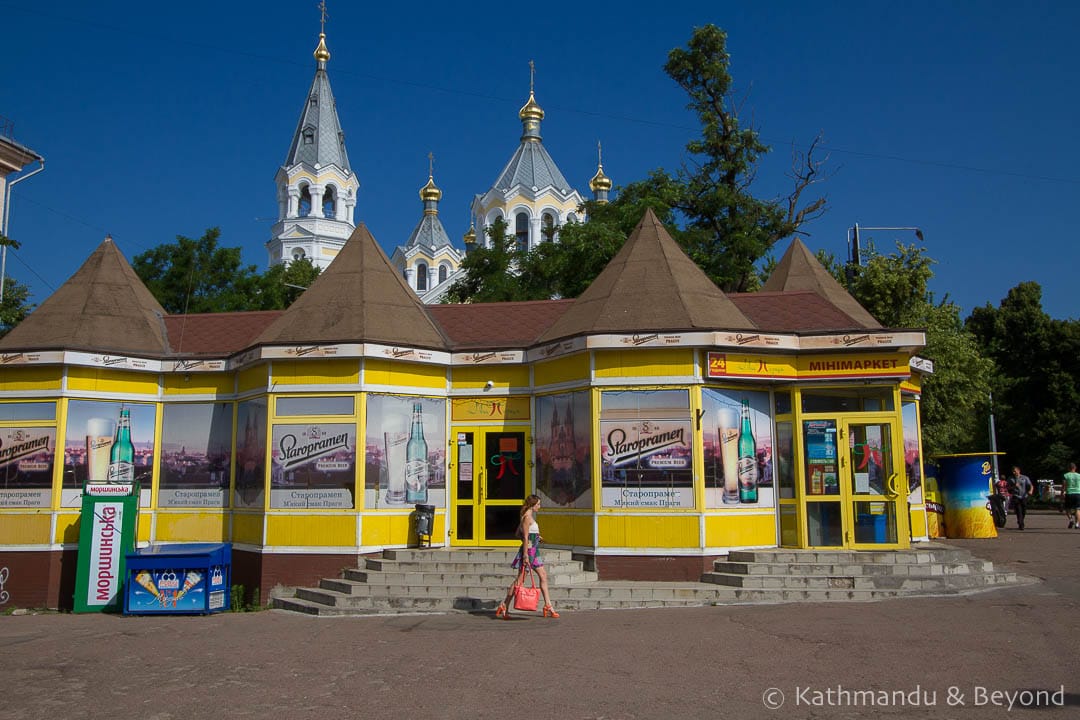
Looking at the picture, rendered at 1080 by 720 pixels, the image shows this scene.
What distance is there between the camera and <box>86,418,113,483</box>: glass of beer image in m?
16.1

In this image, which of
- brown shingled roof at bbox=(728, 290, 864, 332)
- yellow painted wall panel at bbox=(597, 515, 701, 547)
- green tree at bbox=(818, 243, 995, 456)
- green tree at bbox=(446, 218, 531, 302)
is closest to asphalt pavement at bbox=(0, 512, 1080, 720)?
yellow painted wall panel at bbox=(597, 515, 701, 547)

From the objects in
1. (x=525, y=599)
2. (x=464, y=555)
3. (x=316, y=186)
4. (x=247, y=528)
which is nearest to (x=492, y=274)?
(x=247, y=528)

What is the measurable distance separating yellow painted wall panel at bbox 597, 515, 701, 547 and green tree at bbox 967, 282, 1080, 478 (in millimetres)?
39144

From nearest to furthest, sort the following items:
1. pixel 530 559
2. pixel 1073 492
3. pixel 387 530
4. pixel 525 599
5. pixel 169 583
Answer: pixel 525 599 → pixel 530 559 → pixel 169 583 → pixel 387 530 → pixel 1073 492

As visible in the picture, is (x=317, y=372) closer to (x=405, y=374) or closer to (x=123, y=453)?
(x=405, y=374)

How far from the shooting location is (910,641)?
962 centimetres

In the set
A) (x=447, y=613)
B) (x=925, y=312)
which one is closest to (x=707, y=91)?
(x=925, y=312)

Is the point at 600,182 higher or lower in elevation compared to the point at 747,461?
higher

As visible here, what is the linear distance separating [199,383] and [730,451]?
10.1 meters

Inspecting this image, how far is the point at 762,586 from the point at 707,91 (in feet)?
80.8

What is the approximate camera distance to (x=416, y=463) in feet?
52.1

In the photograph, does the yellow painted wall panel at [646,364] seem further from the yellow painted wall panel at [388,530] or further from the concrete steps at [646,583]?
the yellow painted wall panel at [388,530]

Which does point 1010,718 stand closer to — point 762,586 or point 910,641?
point 910,641

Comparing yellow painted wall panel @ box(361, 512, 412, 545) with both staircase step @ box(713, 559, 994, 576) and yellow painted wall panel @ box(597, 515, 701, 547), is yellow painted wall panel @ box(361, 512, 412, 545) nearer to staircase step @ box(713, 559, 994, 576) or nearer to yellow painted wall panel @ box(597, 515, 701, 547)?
yellow painted wall panel @ box(597, 515, 701, 547)
